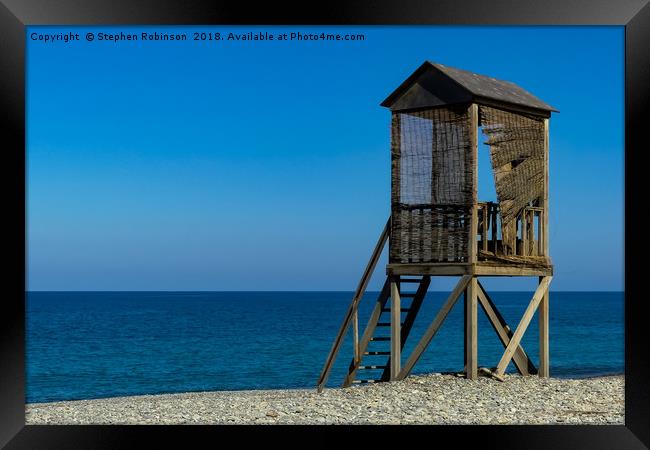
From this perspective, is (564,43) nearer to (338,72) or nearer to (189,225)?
(338,72)

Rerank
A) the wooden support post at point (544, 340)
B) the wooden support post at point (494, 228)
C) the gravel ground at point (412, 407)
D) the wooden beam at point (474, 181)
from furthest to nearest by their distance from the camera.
Result: the wooden support post at point (544, 340), the wooden support post at point (494, 228), the wooden beam at point (474, 181), the gravel ground at point (412, 407)

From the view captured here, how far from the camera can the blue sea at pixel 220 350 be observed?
50469mm

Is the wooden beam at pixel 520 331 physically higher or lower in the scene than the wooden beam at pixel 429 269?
lower

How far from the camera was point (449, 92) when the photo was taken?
17.5 metres

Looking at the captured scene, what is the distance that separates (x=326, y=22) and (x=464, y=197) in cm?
694

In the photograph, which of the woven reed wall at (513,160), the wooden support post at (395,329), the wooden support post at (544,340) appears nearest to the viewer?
the woven reed wall at (513,160)

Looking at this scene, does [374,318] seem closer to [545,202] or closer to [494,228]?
[494,228]

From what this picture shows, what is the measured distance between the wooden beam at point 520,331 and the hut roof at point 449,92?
3367 millimetres

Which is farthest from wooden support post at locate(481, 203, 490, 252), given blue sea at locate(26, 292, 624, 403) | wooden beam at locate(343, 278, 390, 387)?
blue sea at locate(26, 292, 624, 403)

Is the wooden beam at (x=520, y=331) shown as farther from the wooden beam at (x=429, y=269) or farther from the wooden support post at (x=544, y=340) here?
the wooden beam at (x=429, y=269)

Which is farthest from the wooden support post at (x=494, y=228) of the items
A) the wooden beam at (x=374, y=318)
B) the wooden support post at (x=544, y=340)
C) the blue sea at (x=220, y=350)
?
the blue sea at (x=220, y=350)

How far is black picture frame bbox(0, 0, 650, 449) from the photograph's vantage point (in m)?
11.0

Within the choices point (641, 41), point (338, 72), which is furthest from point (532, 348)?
point (641, 41)

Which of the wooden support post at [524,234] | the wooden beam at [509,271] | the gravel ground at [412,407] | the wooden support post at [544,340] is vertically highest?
the wooden support post at [524,234]
